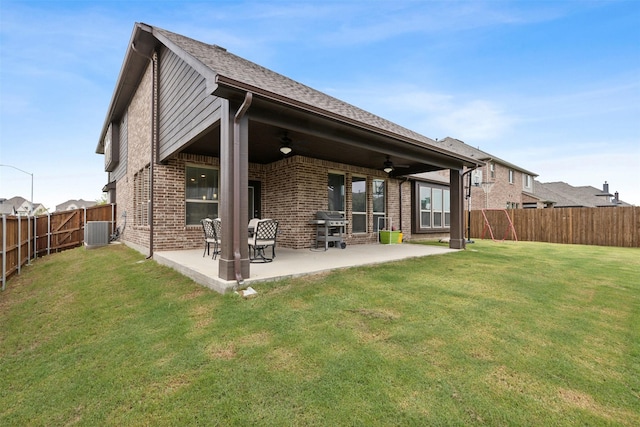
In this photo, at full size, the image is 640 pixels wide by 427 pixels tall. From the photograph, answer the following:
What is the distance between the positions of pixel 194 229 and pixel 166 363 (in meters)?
6.13

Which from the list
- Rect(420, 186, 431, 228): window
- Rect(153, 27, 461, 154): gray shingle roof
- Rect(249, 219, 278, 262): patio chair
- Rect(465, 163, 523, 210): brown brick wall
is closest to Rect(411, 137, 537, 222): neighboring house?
Rect(465, 163, 523, 210): brown brick wall

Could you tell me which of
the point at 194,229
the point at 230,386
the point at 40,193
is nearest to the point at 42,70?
the point at 194,229

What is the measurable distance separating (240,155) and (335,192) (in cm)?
568

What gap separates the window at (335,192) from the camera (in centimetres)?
958

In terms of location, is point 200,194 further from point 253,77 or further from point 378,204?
point 378,204

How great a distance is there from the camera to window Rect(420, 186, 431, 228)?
12.8 metres

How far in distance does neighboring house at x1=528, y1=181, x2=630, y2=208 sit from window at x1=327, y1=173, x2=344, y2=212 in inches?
856

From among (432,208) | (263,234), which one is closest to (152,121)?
(263,234)

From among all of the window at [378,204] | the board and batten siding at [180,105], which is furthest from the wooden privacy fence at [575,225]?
the board and batten siding at [180,105]

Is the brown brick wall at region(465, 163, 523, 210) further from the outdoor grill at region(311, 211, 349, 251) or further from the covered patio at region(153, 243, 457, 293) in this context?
the covered patio at region(153, 243, 457, 293)

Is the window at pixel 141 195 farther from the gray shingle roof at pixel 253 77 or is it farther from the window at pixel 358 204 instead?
the window at pixel 358 204

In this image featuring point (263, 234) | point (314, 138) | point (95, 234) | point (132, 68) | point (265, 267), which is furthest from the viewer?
point (95, 234)

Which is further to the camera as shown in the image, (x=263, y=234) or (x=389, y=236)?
(x=389, y=236)

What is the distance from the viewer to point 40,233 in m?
10.8
